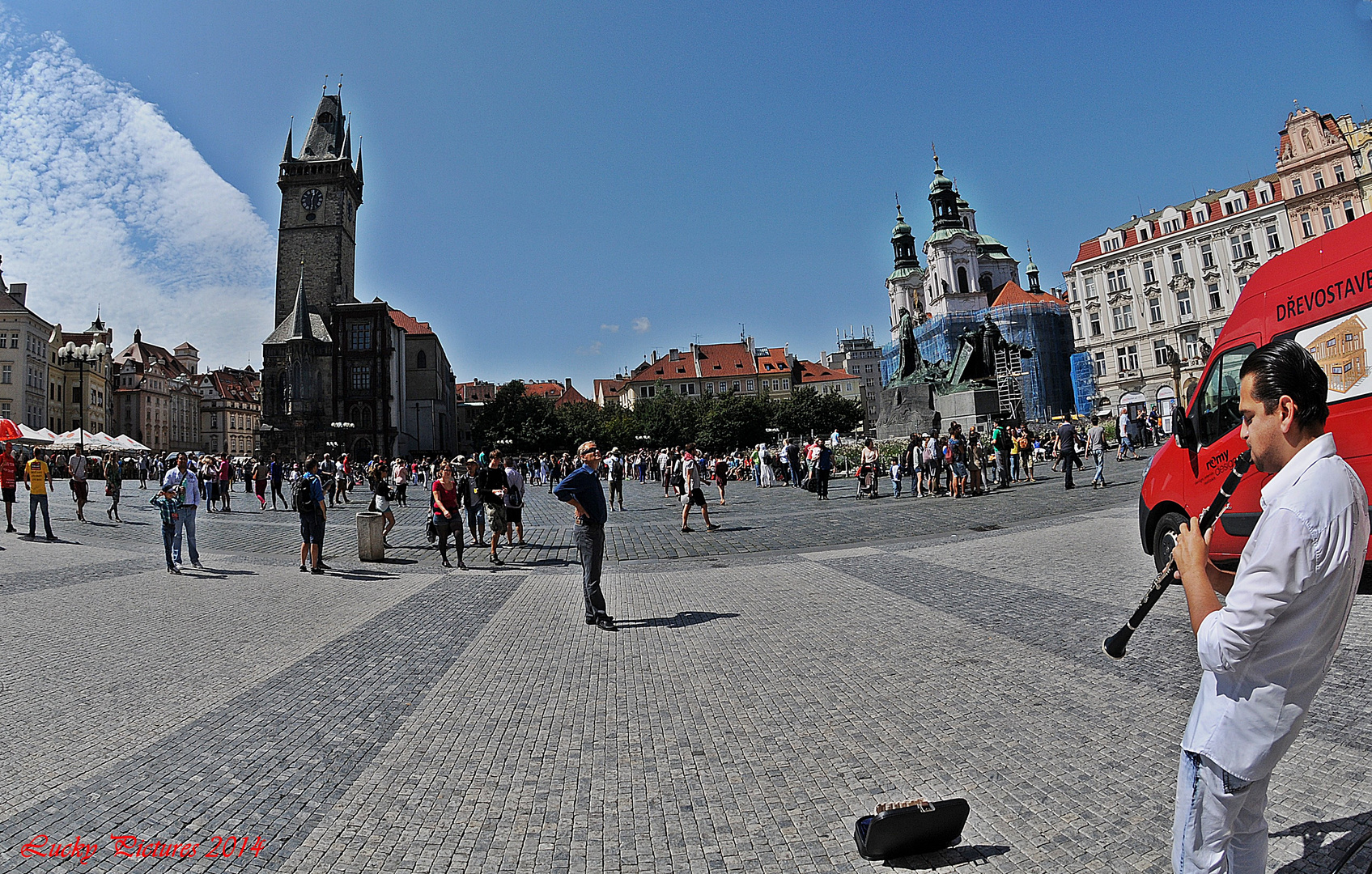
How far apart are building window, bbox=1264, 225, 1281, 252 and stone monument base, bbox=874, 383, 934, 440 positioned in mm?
40263

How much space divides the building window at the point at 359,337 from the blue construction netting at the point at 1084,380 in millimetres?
65908

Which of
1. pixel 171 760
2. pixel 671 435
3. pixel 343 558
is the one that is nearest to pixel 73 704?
pixel 171 760

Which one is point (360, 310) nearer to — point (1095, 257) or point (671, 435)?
point (671, 435)

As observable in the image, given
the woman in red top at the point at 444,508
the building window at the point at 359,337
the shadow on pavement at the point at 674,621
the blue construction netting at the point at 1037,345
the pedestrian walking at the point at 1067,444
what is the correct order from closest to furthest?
the shadow on pavement at the point at 674,621 < the woman in red top at the point at 444,508 < the pedestrian walking at the point at 1067,444 < the blue construction netting at the point at 1037,345 < the building window at the point at 359,337

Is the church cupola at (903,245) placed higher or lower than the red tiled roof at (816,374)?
higher

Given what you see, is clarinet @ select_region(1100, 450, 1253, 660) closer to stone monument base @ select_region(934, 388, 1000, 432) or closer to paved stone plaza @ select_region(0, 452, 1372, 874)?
paved stone plaza @ select_region(0, 452, 1372, 874)

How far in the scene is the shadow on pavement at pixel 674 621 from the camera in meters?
6.84

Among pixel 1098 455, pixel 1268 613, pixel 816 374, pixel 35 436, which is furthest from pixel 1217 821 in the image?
pixel 816 374

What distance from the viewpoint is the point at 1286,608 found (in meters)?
1.66

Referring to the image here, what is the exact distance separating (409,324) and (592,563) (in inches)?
3784

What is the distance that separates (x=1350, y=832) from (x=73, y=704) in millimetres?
6598

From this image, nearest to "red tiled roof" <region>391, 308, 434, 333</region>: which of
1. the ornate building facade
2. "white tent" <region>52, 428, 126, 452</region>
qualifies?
the ornate building facade

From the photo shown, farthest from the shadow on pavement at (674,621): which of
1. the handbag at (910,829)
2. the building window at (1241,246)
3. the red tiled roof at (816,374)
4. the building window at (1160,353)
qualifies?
the red tiled roof at (816,374)

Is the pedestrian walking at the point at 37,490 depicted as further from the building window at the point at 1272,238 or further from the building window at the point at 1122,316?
the building window at the point at 1272,238
